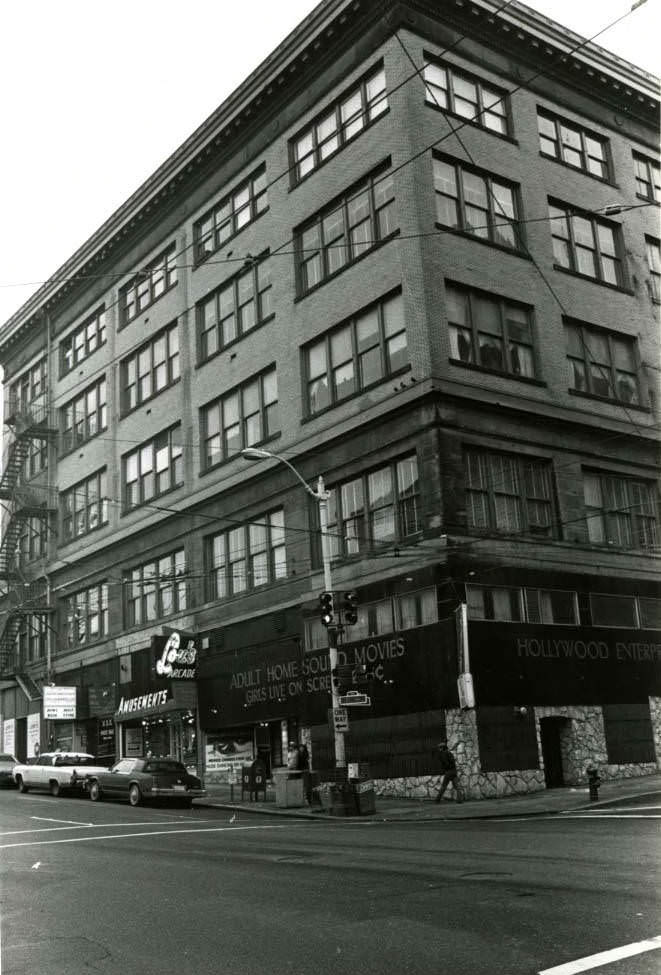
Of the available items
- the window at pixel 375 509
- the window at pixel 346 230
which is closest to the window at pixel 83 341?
the window at pixel 346 230

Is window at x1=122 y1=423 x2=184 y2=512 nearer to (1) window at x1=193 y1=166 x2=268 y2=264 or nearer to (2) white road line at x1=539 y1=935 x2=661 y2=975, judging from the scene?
(1) window at x1=193 y1=166 x2=268 y2=264

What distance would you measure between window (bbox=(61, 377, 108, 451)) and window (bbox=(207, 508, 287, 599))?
44.0 feet

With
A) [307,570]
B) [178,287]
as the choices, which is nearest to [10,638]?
[178,287]

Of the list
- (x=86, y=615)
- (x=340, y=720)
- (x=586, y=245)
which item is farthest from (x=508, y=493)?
(x=86, y=615)

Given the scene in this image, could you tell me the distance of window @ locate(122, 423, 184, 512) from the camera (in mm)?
43250

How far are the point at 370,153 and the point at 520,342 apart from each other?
317 inches

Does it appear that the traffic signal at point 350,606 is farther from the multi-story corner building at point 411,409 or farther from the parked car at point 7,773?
the parked car at point 7,773

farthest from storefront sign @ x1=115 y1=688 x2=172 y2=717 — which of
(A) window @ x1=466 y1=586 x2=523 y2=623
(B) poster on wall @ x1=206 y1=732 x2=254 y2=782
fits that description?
(A) window @ x1=466 y1=586 x2=523 y2=623

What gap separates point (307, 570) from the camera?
34.2m

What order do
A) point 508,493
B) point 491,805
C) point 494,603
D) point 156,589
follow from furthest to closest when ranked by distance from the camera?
point 156,589
point 508,493
point 494,603
point 491,805

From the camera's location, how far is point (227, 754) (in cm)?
3784

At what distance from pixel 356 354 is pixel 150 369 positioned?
53.0ft

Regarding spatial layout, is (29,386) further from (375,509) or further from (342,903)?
(342,903)

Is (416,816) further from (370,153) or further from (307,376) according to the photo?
(370,153)
